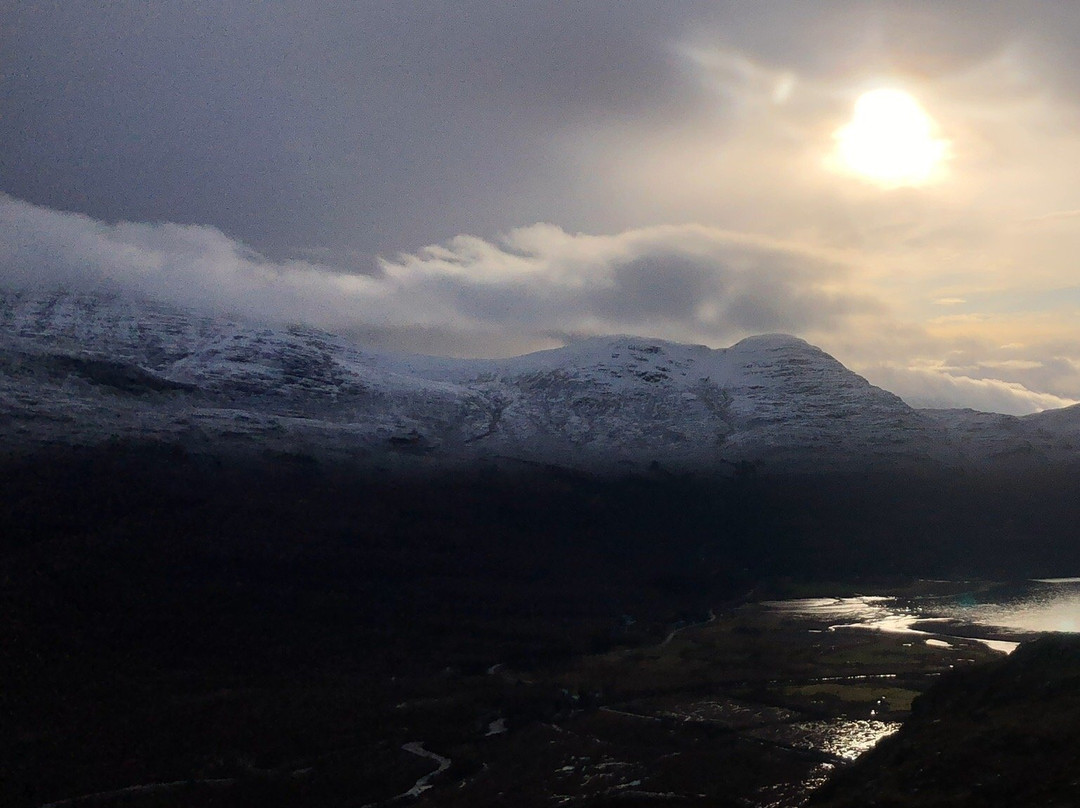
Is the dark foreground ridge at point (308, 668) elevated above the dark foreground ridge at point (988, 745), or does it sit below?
below

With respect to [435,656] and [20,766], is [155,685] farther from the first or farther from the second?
[435,656]

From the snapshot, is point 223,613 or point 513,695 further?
point 223,613

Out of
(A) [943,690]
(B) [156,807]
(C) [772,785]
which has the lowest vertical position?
(B) [156,807]

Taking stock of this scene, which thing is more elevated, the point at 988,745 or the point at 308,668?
the point at 988,745

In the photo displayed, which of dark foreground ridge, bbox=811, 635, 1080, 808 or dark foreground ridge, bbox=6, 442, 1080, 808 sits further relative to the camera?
dark foreground ridge, bbox=6, 442, 1080, 808

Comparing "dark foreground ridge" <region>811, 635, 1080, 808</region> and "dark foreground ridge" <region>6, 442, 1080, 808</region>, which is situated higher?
"dark foreground ridge" <region>811, 635, 1080, 808</region>

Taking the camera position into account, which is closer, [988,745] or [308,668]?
[988,745]

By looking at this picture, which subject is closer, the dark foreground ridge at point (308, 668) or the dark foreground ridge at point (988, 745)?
the dark foreground ridge at point (988, 745)

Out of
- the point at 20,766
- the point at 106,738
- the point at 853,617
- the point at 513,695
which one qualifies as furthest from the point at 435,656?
the point at 853,617
